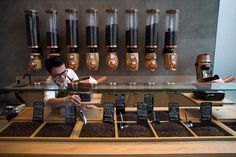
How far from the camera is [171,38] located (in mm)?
2064

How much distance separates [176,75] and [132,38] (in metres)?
0.76

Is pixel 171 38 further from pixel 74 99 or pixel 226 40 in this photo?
pixel 74 99

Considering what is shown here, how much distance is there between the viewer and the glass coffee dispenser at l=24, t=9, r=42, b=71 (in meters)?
2.04

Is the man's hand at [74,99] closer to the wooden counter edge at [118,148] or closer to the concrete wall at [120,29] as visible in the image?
the wooden counter edge at [118,148]

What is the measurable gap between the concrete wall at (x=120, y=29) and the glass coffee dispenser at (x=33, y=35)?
0.66 ft

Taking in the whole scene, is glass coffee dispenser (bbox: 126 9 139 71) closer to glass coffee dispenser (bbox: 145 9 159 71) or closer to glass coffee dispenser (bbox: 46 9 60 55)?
glass coffee dispenser (bbox: 145 9 159 71)

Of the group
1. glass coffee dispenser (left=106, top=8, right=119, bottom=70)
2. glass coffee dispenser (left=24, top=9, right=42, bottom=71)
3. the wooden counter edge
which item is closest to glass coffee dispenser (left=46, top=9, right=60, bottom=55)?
glass coffee dispenser (left=24, top=9, right=42, bottom=71)

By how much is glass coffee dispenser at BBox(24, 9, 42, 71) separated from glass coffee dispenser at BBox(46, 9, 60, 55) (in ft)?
0.41

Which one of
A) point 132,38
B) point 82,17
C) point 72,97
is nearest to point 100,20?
point 82,17

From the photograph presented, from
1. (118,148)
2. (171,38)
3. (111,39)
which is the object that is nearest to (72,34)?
(111,39)

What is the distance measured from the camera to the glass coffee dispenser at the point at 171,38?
2.06 metres

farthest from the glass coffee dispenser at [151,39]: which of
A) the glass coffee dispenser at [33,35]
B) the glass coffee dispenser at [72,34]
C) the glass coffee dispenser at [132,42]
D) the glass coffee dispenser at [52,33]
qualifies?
the glass coffee dispenser at [33,35]

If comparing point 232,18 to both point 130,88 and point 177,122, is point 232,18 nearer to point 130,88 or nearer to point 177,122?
point 177,122

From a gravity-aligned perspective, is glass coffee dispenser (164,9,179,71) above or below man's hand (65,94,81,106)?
above
